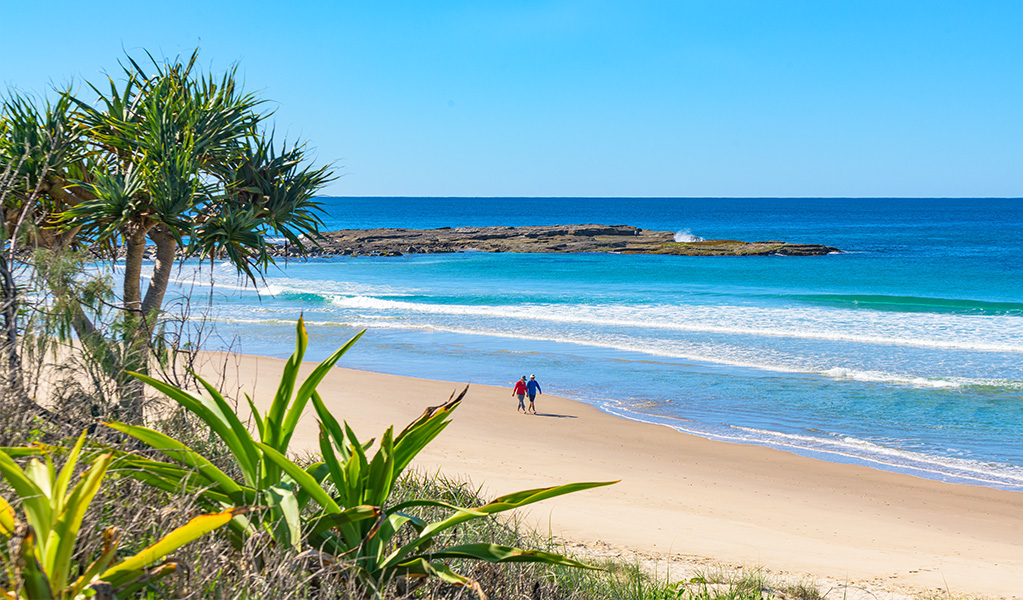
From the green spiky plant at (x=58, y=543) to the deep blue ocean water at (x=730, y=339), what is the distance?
304 cm

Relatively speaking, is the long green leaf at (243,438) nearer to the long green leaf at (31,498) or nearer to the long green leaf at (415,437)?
the long green leaf at (415,437)

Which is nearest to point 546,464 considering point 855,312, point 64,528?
point 64,528

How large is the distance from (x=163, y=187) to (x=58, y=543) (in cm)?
385

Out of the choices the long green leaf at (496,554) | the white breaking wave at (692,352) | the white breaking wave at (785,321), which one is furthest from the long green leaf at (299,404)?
the white breaking wave at (785,321)

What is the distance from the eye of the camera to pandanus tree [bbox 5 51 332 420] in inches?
203

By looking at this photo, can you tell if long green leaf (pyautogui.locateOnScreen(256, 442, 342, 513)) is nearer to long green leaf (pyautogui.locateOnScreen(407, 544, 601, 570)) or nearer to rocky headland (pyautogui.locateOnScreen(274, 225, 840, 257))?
long green leaf (pyautogui.locateOnScreen(407, 544, 601, 570))

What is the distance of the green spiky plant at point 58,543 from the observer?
1.74m

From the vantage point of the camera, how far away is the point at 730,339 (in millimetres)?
21609

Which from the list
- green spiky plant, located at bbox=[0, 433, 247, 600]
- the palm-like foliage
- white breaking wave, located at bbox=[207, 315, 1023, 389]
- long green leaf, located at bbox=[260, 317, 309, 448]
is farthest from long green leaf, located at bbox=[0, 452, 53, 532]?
white breaking wave, located at bbox=[207, 315, 1023, 389]

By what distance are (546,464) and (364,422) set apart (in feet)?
12.7

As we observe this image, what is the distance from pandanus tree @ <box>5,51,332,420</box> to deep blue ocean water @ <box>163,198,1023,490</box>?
2.62ft

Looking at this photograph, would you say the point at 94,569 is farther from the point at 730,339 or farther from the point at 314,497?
the point at 730,339

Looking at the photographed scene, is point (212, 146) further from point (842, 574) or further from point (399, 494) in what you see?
point (842, 574)

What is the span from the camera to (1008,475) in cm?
1027
